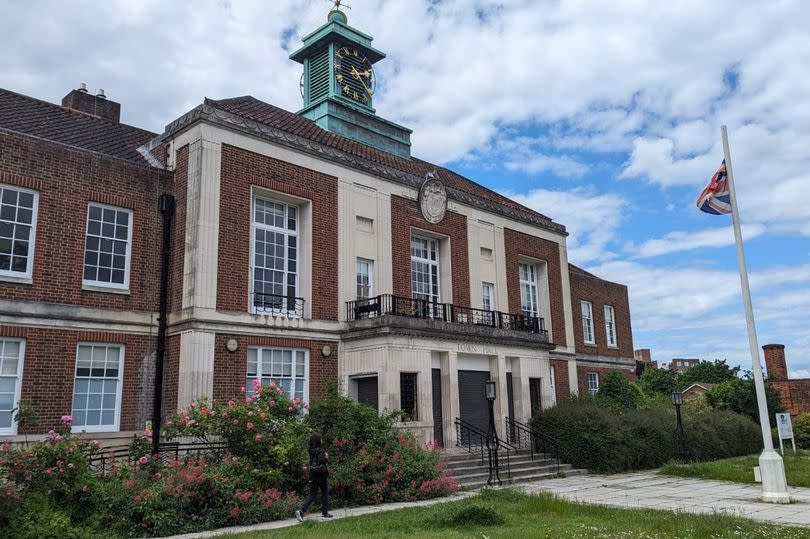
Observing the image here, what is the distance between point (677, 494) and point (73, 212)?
15.2m

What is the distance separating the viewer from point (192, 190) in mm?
16547

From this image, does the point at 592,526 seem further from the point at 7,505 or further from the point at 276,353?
the point at 276,353

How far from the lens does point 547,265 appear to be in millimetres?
27188

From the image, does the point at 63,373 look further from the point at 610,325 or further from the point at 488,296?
the point at 610,325

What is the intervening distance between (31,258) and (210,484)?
6.94 m

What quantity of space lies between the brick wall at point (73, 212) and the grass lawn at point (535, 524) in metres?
7.93

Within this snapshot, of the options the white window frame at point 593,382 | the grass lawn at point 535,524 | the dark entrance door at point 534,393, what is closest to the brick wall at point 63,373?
the grass lawn at point 535,524

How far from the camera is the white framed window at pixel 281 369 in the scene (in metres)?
16.9

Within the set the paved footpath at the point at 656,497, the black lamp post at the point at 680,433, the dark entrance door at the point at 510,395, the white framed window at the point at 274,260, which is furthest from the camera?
the dark entrance door at the point at 510,395

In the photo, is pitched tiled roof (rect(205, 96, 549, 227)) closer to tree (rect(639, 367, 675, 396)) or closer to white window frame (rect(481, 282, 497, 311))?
white window frame (rect(481, 282, 497, 311))

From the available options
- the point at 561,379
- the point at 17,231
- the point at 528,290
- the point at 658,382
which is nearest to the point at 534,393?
the point at 561,379

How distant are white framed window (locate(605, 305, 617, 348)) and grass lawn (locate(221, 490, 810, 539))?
21.9 meters

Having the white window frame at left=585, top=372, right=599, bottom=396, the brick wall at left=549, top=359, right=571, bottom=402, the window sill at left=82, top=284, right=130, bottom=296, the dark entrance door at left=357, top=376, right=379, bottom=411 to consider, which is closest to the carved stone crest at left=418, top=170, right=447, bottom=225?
the dark entrance door at left=357, top=376, right=379, bottom=411

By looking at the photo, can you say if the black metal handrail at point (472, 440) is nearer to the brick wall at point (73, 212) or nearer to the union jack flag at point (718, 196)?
the union jack flag at point (718, 196)
